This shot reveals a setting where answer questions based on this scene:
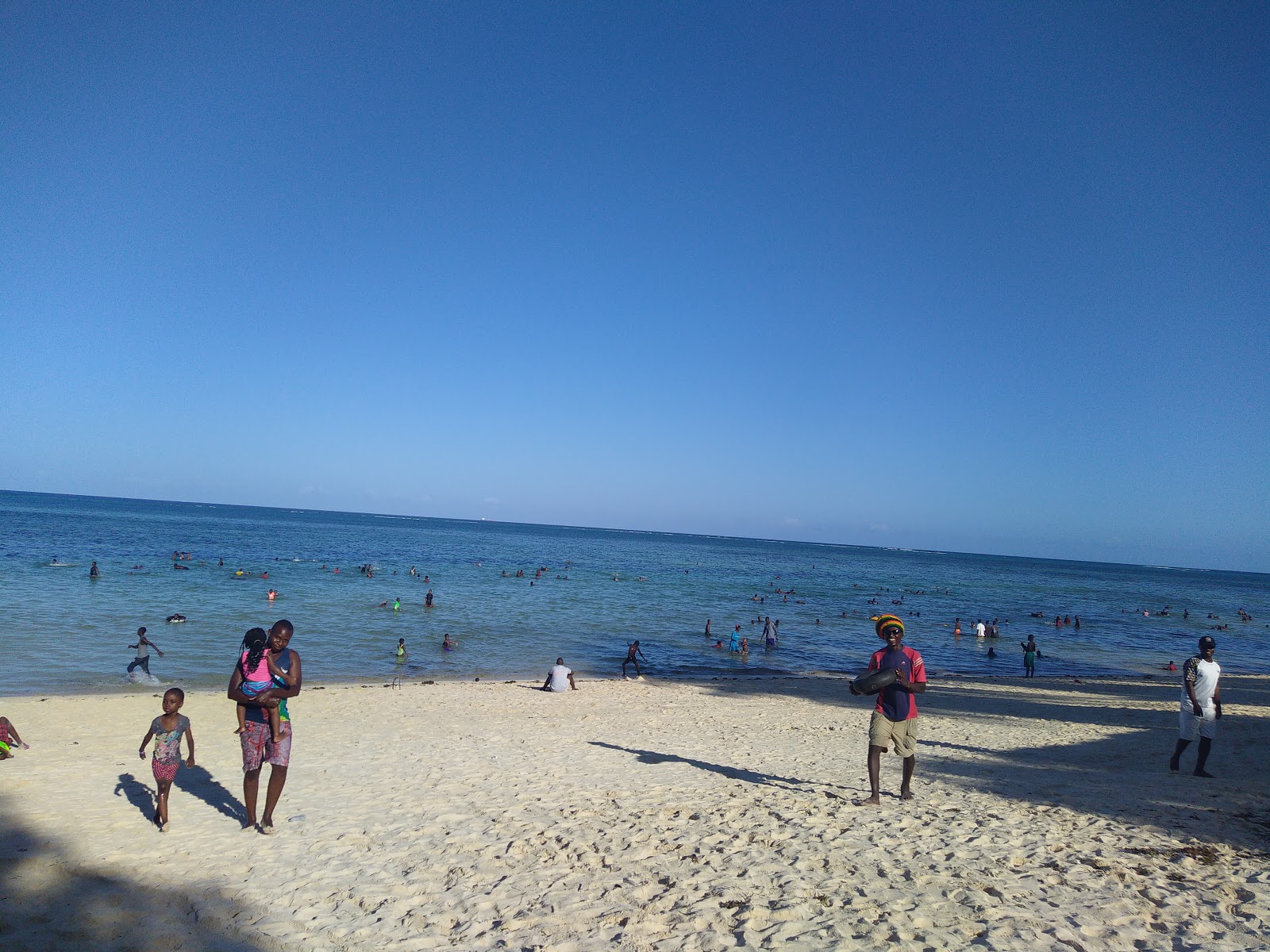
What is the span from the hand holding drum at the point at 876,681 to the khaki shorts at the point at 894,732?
1.48 ft

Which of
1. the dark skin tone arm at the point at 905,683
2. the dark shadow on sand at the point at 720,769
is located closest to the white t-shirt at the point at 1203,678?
the dark skin tone arm at the point at 905,683

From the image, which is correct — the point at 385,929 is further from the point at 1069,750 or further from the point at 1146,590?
the point at 1146,590

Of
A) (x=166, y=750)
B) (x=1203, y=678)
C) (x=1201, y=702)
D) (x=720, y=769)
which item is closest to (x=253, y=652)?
(x=166, y=750)

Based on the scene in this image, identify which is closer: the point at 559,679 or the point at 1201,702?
the point at 1201,702

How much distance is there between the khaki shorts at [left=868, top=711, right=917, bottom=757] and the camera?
24.7 feet

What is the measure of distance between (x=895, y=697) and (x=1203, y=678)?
522 cm

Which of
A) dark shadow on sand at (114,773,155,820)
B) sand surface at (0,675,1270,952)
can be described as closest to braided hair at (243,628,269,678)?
sand surface at (0,675,1270,952)

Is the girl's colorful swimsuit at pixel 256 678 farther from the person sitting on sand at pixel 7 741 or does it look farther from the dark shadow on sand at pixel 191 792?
the person sitting on sand at pixel 7 741

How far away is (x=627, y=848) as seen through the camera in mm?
6586

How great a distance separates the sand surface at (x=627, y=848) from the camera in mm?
4996

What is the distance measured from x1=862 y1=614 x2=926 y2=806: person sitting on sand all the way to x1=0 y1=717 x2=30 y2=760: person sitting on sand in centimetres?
1144

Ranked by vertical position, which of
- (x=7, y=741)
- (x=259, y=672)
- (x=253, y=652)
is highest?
(x=253, y=652)

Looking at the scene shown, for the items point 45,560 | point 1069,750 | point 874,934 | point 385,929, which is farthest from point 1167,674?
point 45,560

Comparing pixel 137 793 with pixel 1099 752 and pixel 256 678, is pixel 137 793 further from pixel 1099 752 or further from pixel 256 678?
pixel 1099 752
